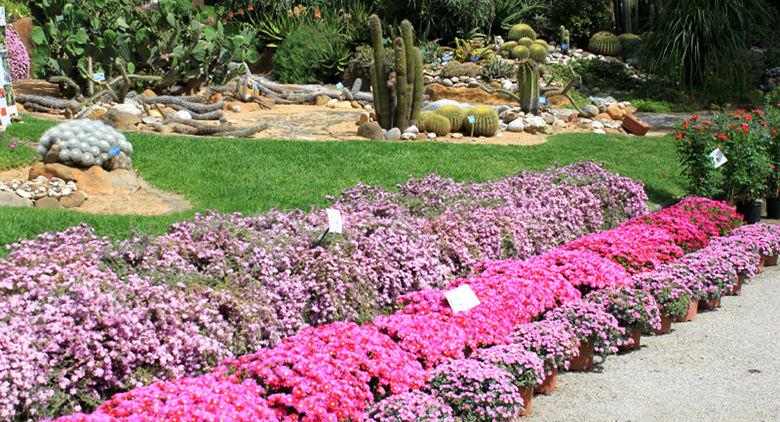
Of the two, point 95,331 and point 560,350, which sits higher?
point 95,331

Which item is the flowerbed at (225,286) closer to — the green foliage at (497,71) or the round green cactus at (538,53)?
the green foliage at (497,71)

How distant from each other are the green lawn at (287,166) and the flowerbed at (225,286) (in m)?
1.36

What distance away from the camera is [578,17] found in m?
24.7

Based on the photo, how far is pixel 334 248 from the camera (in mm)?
6227

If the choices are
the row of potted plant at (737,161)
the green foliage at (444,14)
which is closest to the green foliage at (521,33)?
the green foliage at (444,14)

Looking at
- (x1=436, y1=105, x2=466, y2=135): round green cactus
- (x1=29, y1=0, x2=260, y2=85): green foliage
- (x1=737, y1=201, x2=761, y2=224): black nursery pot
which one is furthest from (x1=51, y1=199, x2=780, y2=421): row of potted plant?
(x1=29, y1=0, x2=260, y2=85): green foliage

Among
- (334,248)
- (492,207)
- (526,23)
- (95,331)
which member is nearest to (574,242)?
(492,207)

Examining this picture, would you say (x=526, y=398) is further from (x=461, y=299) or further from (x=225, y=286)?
(x=225, y=286)

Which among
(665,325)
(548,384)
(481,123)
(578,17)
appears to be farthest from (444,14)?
(548,384)

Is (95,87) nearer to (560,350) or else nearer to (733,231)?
(733,231)

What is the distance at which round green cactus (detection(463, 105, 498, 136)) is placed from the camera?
1398cm

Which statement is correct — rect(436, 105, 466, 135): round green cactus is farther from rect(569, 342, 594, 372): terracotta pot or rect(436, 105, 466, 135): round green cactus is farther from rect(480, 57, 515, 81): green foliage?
rect(569, 342, 594, 372): terracotta pot

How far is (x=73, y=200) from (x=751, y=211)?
23.9 feet

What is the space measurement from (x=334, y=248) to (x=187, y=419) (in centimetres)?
240
